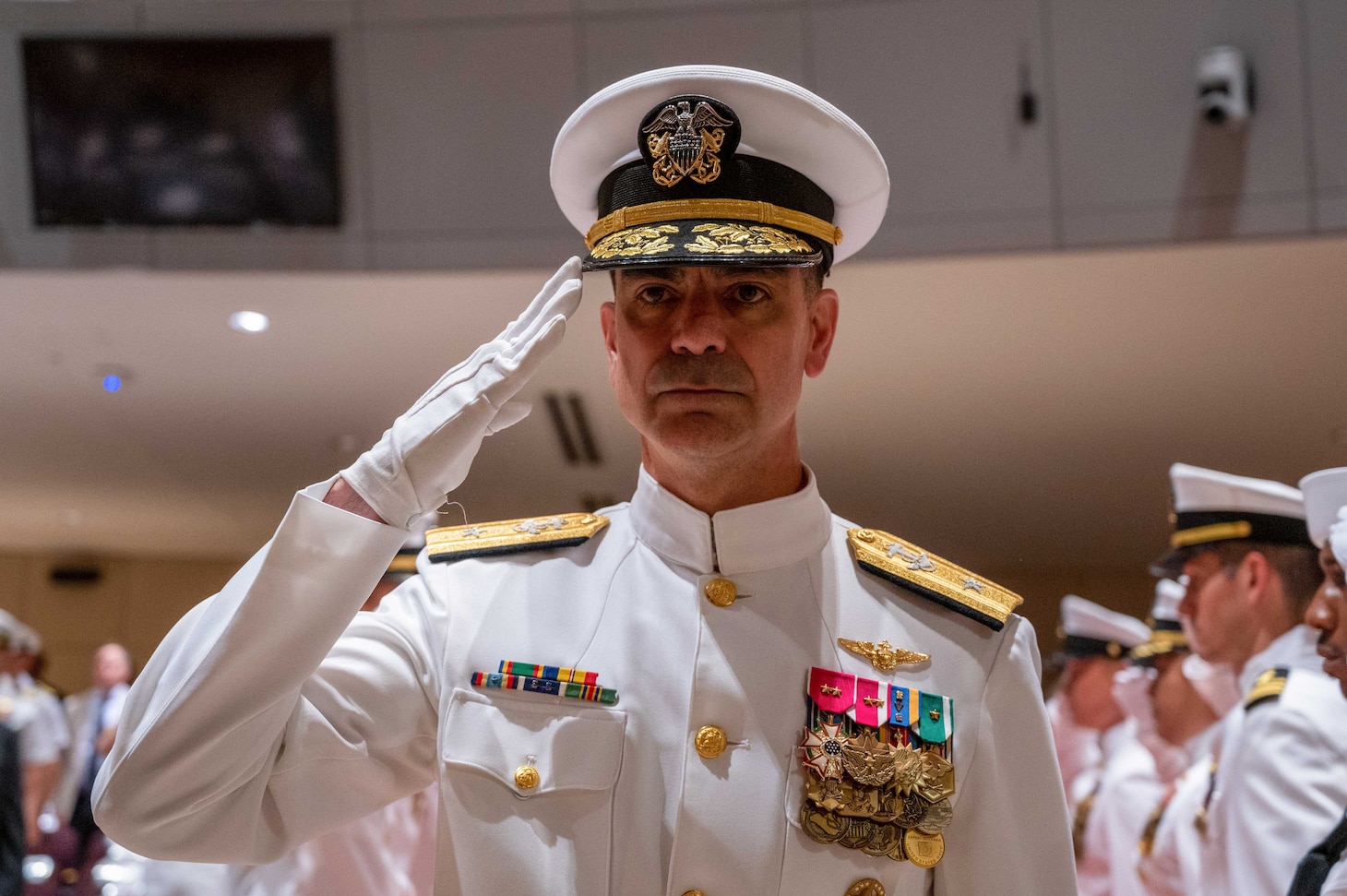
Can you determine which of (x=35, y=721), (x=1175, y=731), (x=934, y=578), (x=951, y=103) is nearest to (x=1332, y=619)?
(x=934, y=578)

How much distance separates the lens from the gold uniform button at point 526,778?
134 cm

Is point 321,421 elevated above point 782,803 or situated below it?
above

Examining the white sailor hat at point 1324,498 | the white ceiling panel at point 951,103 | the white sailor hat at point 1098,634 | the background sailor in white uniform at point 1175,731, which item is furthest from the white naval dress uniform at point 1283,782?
the white sailor hat at point 1098,634

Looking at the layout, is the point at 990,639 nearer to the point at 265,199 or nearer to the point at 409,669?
the point at 409,669

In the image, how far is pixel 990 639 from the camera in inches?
58.1

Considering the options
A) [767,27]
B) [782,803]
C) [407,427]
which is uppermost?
[767,27]

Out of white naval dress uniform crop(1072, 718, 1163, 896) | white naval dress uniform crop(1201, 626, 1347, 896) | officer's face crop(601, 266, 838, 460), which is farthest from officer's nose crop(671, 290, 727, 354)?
white naval dress uniform crop(1072, 718, 1163, 896)

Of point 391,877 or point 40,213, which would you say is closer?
point 391,877

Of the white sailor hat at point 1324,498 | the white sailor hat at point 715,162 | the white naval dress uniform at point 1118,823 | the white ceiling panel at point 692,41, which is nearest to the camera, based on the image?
the white sailor hat at point 715,162

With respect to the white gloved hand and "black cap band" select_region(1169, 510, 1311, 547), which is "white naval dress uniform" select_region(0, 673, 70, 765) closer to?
"black cap band" select_region(1169, 510, 1311, 547)

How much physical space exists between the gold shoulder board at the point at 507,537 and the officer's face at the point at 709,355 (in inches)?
6.3

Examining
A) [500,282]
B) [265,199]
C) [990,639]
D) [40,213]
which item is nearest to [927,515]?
[500,282]

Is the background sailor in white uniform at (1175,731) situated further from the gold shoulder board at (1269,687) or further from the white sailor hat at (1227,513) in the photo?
the gold shoulder board at (1269,687)

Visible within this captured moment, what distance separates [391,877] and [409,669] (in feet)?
5.87
